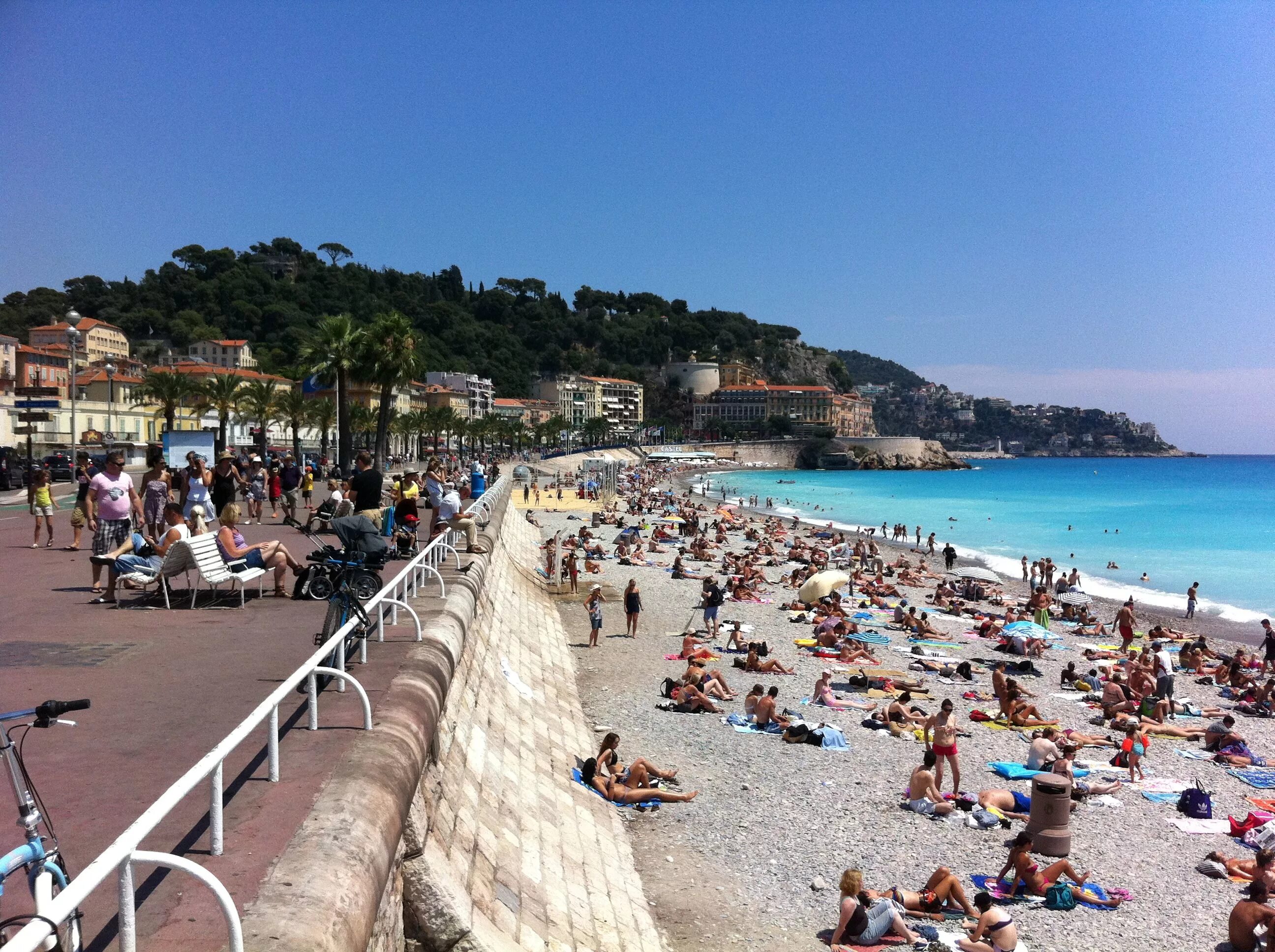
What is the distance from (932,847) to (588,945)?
4.34m

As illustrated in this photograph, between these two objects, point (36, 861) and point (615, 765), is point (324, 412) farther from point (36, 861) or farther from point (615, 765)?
point (36, 861)

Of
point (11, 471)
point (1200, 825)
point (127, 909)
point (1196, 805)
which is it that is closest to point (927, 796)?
point (1200, 825)

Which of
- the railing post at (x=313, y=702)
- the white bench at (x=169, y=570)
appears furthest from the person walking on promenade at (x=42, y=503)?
the railing post at (x=313, y=702)

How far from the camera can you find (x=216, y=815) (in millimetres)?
3064

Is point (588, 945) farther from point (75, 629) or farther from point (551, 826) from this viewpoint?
point (75, 629)

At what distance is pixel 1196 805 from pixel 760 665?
6887 mm

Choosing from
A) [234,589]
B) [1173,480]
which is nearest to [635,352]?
[1173,480]

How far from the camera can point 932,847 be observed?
874cm

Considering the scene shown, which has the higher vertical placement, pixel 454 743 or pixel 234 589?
pixel 234 589

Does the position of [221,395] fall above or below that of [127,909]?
above

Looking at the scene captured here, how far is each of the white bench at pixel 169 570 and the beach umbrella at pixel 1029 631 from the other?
626 inches

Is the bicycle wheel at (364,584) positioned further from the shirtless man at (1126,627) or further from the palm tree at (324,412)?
the palm tree at (324,412)

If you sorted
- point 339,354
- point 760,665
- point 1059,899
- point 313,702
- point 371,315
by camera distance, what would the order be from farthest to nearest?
1. point 371,315
2. point 339,354
3. point 760,665
4. point 1059,899
5. point 313,702

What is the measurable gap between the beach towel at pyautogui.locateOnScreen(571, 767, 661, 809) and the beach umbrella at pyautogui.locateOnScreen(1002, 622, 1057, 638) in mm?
11799
